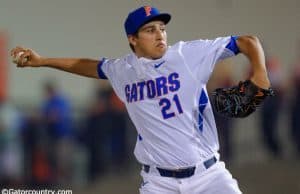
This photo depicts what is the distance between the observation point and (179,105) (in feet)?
15.2

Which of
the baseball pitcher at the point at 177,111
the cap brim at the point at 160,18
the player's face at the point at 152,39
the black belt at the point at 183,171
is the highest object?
the cap brim at the point at 160,18

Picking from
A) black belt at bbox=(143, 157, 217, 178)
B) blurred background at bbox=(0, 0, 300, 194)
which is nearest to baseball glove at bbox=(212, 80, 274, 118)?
black belt at bbox=(143, 157, 217, 178)

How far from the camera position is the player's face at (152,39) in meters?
4.72

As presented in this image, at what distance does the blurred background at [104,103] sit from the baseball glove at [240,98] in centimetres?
370

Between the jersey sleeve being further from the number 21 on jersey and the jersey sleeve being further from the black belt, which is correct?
the black belt

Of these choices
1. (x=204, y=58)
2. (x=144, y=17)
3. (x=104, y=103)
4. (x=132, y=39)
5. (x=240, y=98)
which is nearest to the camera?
(x=240, y=98)

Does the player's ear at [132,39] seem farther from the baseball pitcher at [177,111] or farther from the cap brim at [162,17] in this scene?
the cap brim at [162,17]

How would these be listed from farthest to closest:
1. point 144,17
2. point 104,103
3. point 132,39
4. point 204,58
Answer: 1. point 104,103
2. point 132,39
3. point 144,17
4. point 204,58

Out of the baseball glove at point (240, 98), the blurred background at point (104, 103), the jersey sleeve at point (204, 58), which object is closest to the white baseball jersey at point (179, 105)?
the jersey sleeve at point (204, 58)

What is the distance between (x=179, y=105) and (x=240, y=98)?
1.27 feet

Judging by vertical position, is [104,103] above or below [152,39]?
below

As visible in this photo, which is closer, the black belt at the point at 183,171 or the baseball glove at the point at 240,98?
the baseball glove at the point at 240,98

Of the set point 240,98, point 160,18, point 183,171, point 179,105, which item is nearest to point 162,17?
point 160,18

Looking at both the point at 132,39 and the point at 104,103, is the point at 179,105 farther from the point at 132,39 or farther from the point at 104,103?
the point at 104,103
